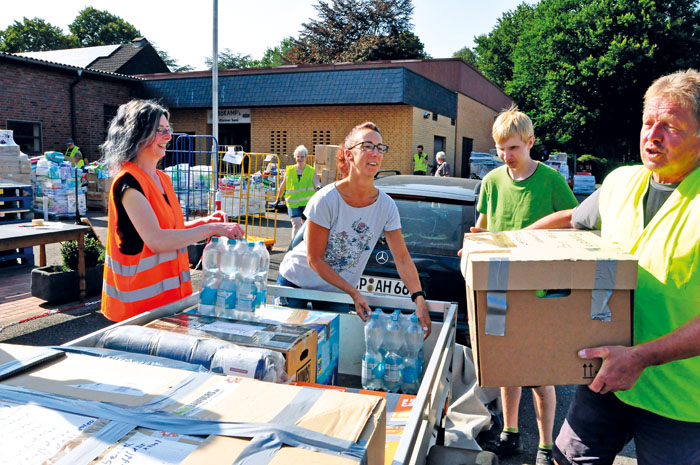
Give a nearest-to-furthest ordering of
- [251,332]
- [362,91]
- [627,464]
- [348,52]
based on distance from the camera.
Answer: [251,332] < [627,464] < [362,91] < [348,52]

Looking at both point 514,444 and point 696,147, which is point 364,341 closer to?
point 514,444

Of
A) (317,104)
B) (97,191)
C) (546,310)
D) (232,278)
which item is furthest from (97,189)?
(546,310)

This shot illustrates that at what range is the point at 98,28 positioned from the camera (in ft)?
190

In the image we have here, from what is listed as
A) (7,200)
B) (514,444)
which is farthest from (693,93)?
(7,200)

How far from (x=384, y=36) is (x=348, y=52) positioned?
11.9ft

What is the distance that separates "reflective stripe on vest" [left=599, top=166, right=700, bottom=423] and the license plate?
2.19 meters

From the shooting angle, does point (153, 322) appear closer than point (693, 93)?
No

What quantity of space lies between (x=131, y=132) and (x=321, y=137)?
20412 millimetres

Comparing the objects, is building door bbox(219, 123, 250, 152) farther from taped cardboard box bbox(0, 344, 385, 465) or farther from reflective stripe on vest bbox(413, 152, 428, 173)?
taped cardboard box bbox(0, 344, 385, 465)

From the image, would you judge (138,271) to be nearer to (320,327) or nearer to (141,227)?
(141,227)

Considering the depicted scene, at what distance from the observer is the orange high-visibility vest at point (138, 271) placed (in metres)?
2.57

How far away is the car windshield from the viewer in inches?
166

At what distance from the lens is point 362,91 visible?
818 inches

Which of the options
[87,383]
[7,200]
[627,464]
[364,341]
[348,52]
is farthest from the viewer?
[348,52]
